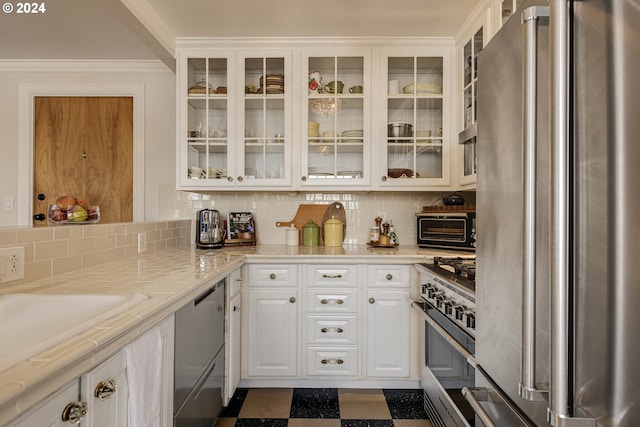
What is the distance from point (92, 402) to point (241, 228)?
1929 millimetres

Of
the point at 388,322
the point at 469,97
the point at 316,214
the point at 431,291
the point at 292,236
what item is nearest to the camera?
the point at 431,291

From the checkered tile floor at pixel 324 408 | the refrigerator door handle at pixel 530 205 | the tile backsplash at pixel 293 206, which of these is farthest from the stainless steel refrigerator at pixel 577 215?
the tile backsplash at pixel 293 206

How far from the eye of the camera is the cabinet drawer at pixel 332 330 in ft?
6.90

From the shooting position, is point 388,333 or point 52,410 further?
point 388,333

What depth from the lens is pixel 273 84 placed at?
2430 millimetres

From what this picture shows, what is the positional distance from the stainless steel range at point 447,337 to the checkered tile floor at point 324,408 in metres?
0.16

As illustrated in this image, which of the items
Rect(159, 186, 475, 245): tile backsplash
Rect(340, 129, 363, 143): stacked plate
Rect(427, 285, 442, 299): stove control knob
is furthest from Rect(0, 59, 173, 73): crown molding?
Rect(427, 285, 442, 299): stove control knob

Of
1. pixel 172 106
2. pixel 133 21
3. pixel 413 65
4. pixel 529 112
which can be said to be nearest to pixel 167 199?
pixel 172 106

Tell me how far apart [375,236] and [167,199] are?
1.67 metres

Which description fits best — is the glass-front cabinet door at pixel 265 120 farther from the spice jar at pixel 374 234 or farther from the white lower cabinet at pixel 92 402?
the white lower cabinet at pixel 92 402

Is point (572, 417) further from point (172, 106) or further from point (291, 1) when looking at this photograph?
point (172, 106)

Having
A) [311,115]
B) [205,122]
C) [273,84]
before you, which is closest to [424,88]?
[311,115]

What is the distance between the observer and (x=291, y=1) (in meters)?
1.97

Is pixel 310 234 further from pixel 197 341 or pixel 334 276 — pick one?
pixel 197 341
